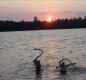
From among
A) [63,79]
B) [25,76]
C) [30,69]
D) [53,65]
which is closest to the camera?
[63,79]

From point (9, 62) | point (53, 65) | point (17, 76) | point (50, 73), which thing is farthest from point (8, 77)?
point (9, 62)

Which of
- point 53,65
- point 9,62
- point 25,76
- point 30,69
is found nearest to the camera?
point 25,76

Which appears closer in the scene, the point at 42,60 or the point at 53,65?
the point at 53,65

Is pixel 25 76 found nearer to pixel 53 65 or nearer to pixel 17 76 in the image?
pixel 17 76

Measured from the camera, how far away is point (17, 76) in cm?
4153

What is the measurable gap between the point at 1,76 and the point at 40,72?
151 inches

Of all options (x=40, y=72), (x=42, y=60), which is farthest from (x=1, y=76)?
(x=42, y=60)

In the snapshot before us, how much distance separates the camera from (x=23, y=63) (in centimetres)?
5262

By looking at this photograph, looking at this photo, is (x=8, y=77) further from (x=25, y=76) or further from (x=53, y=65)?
(x=53, y=65)

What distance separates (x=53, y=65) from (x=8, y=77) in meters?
9.72

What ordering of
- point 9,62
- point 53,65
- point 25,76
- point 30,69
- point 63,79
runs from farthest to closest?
point 9,62
point 53,65
point 30,69
point 25,76
point 63,79

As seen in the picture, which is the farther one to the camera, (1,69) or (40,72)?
(1,69)

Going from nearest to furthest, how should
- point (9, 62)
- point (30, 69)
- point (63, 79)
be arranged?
point (63, 79) < point (30, 69) < point (9, 62)

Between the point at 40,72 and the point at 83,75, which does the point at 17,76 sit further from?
the point at 83,75
